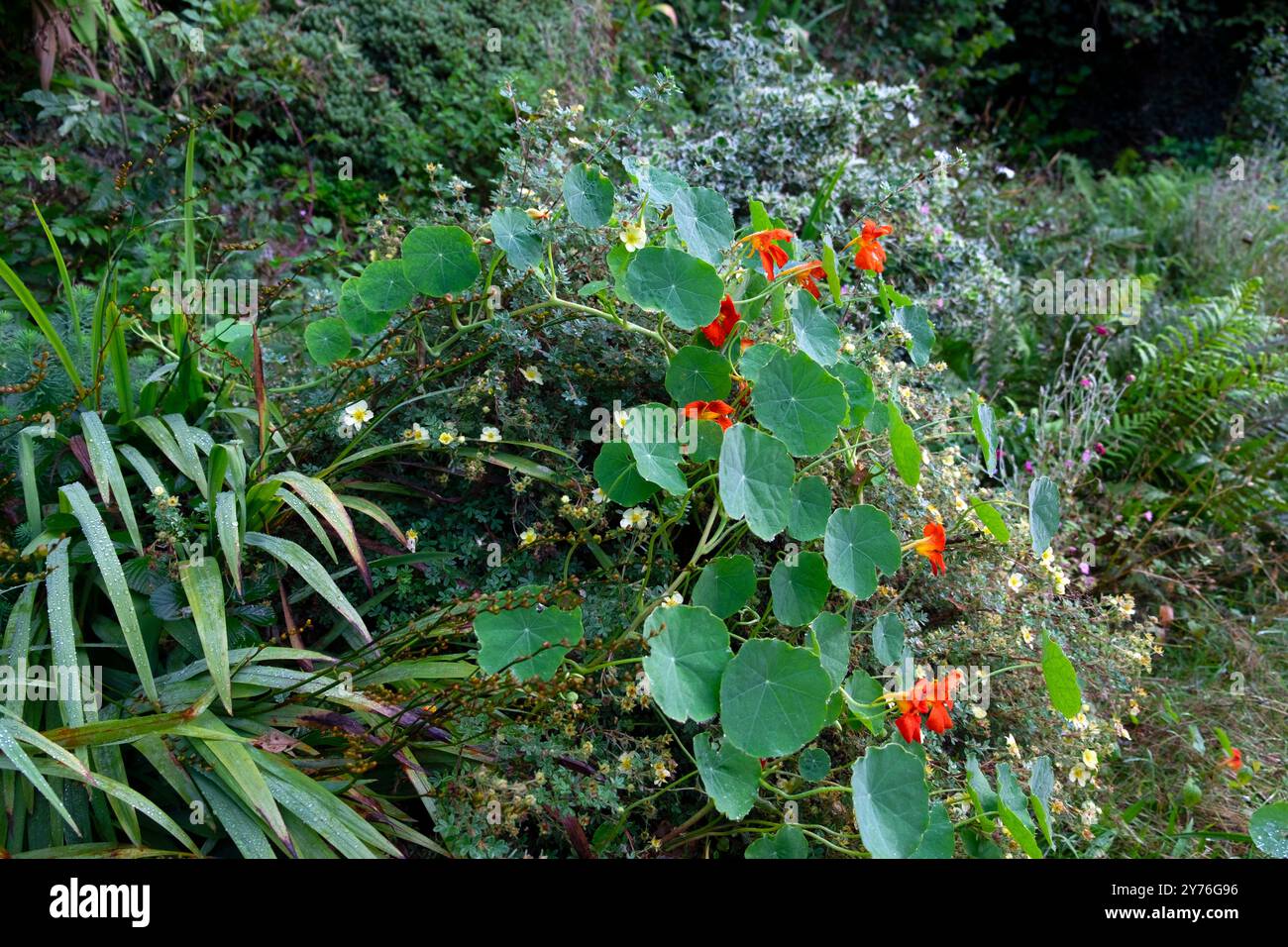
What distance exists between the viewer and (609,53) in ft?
17.1

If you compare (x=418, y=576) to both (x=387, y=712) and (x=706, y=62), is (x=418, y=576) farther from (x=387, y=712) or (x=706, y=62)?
(x=706, y=62)

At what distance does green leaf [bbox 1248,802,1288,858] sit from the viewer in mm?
2124

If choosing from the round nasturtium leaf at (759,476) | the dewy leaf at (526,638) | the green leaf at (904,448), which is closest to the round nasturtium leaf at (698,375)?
the round nasturtium leaf at (759,476)

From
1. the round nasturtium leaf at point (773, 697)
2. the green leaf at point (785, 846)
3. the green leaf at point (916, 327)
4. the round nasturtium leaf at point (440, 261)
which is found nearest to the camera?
the round nasturtium leaf at point (773, 697)

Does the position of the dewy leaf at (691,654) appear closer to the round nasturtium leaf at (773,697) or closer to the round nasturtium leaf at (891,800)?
the round nasturtium leaf at (773,697)

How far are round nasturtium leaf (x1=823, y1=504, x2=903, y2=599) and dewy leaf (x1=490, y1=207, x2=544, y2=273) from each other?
2.98 ft

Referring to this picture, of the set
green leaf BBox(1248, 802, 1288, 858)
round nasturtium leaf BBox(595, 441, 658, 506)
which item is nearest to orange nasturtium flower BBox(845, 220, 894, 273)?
round nasturtium leaf BBox(595, 441, 658, 506)

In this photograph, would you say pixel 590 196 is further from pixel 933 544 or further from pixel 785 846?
pixel 785 846

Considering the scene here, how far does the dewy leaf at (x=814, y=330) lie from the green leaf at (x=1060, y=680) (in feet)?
2.58

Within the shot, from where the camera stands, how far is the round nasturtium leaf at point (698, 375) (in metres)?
2.14

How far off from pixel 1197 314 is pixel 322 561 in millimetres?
3898

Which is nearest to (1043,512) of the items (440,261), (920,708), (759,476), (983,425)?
(983,425)

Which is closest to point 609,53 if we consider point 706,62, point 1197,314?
point 706,62

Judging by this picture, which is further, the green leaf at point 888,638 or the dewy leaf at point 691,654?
the green leaf at point 888,638
